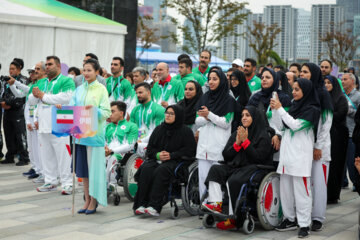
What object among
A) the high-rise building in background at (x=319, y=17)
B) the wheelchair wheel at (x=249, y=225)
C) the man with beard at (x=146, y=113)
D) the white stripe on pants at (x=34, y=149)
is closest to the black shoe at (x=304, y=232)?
the wheelchair wheel at (x=249, y=225)

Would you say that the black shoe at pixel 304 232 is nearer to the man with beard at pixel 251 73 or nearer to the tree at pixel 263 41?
the man with beard at pixel 251 73

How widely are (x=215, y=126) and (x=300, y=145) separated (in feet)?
4.00

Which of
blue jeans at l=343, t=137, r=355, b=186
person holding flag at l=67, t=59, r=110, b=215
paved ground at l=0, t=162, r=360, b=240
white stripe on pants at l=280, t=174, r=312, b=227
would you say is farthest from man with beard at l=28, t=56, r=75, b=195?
blue jeans at l=343, t=137, r=355, b=186

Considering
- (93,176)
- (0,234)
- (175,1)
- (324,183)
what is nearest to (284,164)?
(324,183)

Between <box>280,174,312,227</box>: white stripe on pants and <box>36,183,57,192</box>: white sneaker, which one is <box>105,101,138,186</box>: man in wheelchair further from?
<box>280,174,312,227</box>: white stripe on pants

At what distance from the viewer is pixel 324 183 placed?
6.77 meters

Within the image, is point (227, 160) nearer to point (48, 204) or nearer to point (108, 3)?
point (48, 204)

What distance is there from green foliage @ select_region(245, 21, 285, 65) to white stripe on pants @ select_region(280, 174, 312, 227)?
37221mm

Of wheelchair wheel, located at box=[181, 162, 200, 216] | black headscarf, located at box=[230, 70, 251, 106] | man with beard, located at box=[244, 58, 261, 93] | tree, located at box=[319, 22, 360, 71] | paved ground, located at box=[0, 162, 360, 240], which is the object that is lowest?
paved ground, located at box=[0, 162, 360, 240]

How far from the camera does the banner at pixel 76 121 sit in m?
7.08

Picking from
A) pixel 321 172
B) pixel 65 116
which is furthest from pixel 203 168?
pixel 65 116

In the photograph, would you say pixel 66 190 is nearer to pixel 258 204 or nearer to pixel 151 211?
pixel 151 211

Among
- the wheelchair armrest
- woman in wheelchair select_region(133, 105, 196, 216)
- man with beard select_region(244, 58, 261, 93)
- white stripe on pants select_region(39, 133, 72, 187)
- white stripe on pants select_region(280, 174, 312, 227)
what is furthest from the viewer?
man with beard select_region(244, 58, 261, 93)

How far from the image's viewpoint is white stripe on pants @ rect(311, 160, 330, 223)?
6.71 metres
